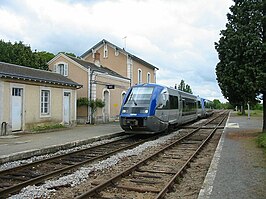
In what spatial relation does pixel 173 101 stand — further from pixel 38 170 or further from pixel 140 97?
pixel 38 170

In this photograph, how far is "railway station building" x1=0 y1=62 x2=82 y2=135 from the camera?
16156 mm

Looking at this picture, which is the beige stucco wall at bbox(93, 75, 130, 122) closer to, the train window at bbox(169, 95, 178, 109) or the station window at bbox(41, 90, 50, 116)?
the station window at bbox(41, 90, 50, 116)

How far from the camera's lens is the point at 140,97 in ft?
52.3

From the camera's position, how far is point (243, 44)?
14.5m

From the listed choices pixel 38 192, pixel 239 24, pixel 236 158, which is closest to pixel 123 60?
pixel 239 24

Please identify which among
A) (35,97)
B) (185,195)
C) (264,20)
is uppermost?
(264,20)

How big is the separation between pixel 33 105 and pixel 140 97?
6801 millimetres

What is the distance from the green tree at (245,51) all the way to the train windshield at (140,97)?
3.83 metres

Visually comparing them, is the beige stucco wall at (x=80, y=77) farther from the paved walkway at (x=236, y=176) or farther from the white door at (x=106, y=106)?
the paved walkway at (x=236, y=176)

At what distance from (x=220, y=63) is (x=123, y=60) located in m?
18.8

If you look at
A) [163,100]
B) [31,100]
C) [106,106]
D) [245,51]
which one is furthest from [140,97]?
[106,106]

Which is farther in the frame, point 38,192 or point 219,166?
point 219,166

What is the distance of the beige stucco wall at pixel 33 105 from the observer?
52.9 ft

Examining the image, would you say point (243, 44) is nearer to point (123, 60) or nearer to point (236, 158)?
point (236, 158)
